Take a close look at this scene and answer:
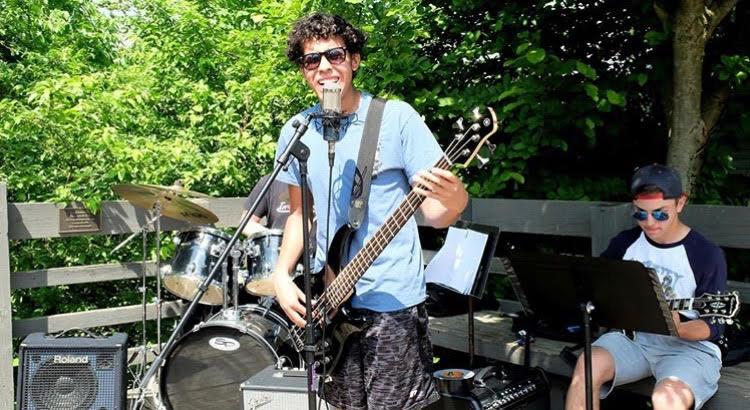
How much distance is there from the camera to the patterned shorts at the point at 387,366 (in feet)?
8.23

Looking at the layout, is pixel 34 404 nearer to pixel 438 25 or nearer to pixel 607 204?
pixel 607 204

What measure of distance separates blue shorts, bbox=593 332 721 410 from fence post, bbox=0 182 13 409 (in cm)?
345

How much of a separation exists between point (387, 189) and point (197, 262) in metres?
2.62

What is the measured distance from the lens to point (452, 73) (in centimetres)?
525

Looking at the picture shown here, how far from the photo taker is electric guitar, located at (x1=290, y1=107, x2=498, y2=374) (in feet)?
8.20

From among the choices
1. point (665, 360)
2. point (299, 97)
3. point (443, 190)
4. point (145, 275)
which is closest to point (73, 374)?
point (145, 275)

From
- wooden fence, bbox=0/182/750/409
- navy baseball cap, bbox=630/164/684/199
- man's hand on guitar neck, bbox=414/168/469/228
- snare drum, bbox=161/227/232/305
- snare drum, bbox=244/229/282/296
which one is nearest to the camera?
Result: man's hand on guitar neck, bbox=414/168/469/228

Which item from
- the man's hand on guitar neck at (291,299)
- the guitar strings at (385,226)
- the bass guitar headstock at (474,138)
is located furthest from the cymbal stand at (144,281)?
the bass guitar headstock at (474,138)

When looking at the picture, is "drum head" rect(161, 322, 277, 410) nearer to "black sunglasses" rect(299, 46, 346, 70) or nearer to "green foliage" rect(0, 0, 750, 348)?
"green foliage" rect(0, 0, 750, 348)

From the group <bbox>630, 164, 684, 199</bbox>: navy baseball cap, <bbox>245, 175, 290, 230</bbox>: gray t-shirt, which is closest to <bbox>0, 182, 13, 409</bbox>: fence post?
<bbox>245, 175, 290, 230</bbox>: gray t-shirt

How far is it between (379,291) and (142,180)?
12.0 feet

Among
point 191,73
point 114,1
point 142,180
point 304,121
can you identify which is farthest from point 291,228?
point 114,1

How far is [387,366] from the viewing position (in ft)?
8.23

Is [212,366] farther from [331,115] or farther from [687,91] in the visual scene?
[687,91]
